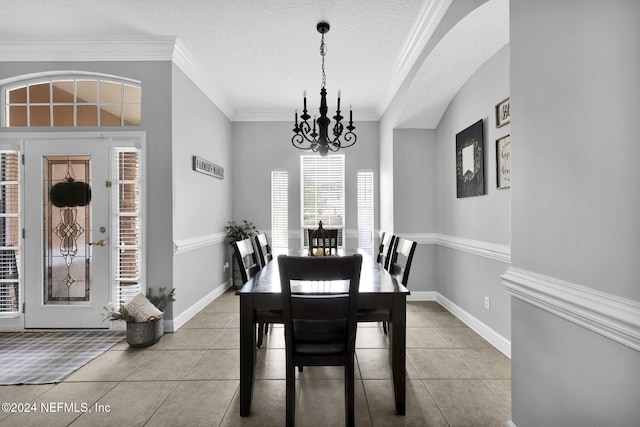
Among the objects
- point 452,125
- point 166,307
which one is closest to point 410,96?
point 452,125

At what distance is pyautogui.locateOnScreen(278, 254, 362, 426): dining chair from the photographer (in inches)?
59.6

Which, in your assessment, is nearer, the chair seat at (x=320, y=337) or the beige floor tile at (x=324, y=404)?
the chair seat at (x=320, y=337)

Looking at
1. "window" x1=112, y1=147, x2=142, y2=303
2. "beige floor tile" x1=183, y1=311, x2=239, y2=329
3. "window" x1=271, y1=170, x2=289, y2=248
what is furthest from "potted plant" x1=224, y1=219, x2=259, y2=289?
"window" x1=112, y1=147, x2=142, y2=303

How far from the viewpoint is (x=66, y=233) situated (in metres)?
3.18

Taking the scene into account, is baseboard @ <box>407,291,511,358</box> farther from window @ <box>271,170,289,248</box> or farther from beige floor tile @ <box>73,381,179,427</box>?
beige floor tile @ <box>73,381,179,427</box>

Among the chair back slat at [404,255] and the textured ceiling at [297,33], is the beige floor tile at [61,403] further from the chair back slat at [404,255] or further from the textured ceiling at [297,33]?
the textured ceiling at [297,33]

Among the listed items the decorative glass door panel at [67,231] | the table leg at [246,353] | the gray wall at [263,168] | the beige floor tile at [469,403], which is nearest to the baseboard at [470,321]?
the beige floor tile at [469,403]

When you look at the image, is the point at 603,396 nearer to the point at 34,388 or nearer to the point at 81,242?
the point at 34,388

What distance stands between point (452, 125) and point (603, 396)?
318cm

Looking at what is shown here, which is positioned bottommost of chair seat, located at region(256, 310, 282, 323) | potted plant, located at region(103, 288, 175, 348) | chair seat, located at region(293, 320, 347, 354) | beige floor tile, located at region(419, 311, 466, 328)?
beige floor tile, located at region(419, 311, 466, 328)

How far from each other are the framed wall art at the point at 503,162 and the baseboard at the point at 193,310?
3.39 metres

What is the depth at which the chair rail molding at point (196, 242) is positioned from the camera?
3206 mm

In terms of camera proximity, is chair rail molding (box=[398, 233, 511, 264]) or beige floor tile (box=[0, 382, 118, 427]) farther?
chair rail molding (box=[398, 233, 511, 264])

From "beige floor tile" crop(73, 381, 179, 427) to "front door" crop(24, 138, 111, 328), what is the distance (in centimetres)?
138
